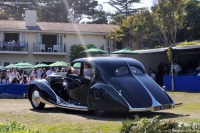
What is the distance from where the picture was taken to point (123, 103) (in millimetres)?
11195

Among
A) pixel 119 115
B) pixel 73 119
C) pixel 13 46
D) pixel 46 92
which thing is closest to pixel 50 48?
pixel 13 46

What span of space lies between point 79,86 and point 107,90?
54.3 inches

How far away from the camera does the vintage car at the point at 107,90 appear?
37.2 feet

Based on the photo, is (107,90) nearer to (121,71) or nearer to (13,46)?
(121,71)

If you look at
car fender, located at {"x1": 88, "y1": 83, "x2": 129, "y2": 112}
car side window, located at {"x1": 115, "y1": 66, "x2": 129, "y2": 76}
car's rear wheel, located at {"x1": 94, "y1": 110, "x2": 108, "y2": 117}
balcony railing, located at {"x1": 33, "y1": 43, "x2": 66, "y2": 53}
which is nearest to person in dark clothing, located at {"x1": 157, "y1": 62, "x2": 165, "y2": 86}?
balcony railing, located at {"x1": 33, "y1": 43, "x2": 66, "y2": 53}

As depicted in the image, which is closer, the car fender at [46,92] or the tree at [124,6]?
the car fender at [46,92]

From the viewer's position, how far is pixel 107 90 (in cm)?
1152

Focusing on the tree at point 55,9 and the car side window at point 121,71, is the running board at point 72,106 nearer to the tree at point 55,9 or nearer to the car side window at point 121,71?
the car side window at point 121,71

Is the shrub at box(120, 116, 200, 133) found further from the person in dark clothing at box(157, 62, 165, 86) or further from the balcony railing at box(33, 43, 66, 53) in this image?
the balcony railing at box(33, 43, 66, 53)

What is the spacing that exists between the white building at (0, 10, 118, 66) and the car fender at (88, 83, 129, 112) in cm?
3176

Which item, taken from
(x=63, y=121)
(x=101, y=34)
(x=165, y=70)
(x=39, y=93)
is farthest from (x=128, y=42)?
(x=63, y=121)

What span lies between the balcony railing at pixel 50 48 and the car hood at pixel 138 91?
3231 centimetres

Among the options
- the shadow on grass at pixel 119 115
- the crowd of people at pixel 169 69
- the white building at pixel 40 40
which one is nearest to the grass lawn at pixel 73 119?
the shadow on grass at pixel 119 115

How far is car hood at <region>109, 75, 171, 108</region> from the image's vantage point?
445 inches
